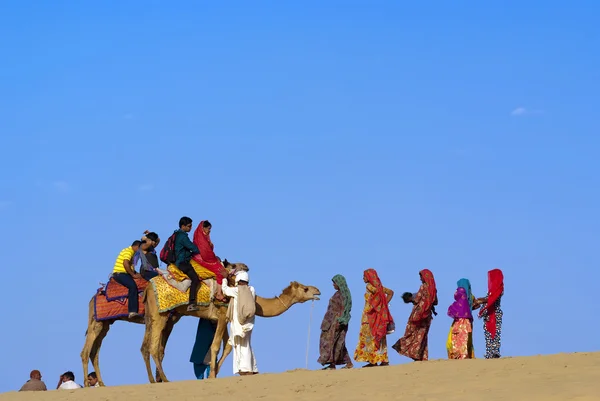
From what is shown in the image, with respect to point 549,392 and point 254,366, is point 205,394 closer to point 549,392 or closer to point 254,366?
point 254,366

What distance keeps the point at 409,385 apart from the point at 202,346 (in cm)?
585

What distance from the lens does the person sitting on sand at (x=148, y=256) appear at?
20.1 metres

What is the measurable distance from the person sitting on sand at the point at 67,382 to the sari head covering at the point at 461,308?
6.42m

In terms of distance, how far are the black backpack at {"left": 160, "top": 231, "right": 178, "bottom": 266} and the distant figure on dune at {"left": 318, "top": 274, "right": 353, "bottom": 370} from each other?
9.39ft

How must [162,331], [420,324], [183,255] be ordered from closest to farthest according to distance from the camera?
[183,255]
[162,331]
[420,324]

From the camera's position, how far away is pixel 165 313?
1952 cm

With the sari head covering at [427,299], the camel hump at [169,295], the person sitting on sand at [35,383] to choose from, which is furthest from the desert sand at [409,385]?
the sari head covering at [427,299]

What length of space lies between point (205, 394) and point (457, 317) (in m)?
5.48

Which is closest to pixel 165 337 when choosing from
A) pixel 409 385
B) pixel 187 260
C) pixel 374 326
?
pixel 187 260

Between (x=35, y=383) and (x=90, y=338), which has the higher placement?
(x=90, y=338)

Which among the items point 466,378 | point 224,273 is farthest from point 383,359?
point 466,378

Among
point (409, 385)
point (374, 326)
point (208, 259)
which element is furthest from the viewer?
point (374, 326)

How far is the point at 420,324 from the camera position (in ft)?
66.5

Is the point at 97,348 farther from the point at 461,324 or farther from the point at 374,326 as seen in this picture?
the point at 461,324
